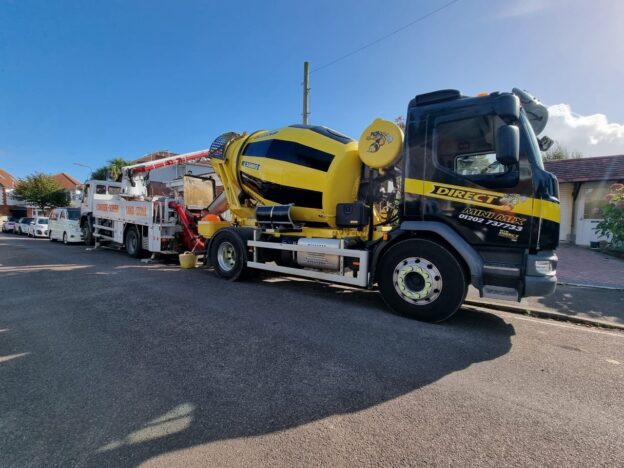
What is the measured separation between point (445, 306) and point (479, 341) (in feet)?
1.88

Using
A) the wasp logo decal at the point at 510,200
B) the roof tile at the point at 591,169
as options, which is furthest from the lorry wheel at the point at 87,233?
the roof tile at the point at 591,169

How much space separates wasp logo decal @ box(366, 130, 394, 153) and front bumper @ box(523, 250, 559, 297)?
2.59 metres

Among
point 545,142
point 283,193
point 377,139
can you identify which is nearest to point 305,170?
point 283,193

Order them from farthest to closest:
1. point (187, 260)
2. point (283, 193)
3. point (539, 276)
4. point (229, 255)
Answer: point (187, 260), point (229, 255), point (283, 193), point (539, 276)

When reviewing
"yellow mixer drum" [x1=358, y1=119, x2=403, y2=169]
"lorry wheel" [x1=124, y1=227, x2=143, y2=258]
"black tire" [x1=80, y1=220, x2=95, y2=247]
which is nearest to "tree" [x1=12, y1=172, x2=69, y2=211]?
"black tire" [x1=80, y1=220, x2=95, y2=247]

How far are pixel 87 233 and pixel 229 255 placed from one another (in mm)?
11022

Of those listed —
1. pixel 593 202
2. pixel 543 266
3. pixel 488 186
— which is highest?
pixel 593 202

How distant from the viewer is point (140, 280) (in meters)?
6.66

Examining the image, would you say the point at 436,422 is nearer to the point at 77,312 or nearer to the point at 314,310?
the point at 314,310

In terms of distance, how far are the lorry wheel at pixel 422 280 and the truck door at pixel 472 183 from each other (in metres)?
0.46

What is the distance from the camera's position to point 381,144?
16.2 ft

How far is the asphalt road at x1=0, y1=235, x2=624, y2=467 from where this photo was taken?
6.46 feet

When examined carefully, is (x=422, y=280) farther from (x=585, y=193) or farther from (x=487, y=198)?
(x=585, y=193)

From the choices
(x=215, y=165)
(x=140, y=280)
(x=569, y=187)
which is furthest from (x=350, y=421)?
(x=569, y=187)
